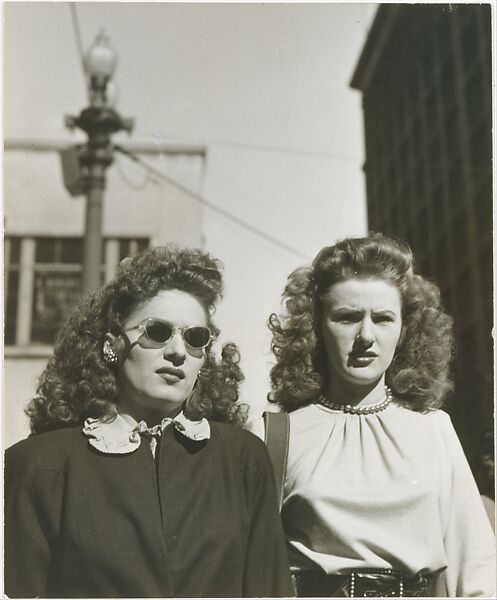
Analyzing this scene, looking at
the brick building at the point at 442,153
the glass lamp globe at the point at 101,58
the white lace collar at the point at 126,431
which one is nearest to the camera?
the white lace collar at the point at 126,431

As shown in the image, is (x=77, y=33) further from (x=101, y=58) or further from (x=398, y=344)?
(x=398, y=344)

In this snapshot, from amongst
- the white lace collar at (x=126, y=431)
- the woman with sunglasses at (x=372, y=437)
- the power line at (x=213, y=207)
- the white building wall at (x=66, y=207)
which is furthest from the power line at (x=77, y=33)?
the white lace collar at (x=126, y=431)

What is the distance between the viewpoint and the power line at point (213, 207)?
3.41 metres

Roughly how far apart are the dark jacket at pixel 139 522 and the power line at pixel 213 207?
3.66ft

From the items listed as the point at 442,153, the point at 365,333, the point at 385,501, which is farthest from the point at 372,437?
the point at 442,153

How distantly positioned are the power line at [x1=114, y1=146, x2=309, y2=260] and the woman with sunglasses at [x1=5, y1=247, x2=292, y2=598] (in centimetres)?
74

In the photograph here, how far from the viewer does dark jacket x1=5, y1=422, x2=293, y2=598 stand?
2.33 metres

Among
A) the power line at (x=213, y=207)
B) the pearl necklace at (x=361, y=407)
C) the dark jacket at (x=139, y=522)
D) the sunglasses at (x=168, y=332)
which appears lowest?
the dark jacket at (x=139, y=522)

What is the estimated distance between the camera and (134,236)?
5.18 m

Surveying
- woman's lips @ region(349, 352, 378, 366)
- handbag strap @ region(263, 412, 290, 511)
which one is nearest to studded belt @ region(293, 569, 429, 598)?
handbag strap @ region(263, 412, 290, 511)

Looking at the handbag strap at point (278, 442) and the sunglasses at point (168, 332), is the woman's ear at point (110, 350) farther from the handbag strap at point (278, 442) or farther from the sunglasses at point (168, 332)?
the handbag strap at point (278, 442)

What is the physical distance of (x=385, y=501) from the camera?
8.42 feet

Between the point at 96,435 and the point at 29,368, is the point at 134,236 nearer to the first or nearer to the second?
the point at 29,368

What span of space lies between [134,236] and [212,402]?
268cm
